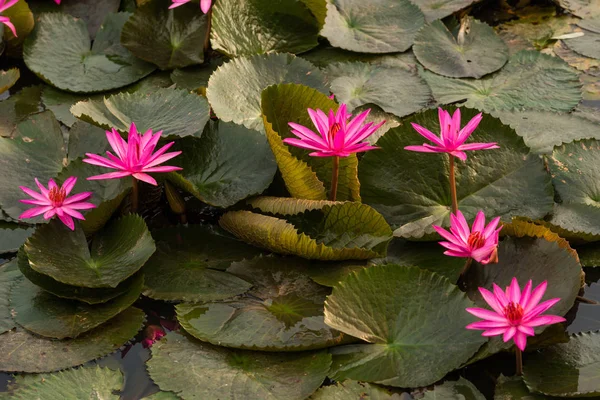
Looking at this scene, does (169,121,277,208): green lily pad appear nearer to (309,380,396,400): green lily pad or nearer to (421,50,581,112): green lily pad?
(309,380,396,400): green lily pad

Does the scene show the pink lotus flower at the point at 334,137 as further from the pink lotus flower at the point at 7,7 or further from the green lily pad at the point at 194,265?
the pink lotus flower at the point at 7,7

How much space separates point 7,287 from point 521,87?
6.71ft

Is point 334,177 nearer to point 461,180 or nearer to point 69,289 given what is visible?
point 461,180

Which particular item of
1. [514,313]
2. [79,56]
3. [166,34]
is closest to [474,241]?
[514,313]

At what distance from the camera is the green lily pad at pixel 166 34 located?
3.28m

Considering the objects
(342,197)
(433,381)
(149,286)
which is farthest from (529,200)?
(149,286)

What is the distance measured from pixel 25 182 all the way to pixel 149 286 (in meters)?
0.60

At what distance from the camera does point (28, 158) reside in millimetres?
2680

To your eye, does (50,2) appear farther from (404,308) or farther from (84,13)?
(404,308)

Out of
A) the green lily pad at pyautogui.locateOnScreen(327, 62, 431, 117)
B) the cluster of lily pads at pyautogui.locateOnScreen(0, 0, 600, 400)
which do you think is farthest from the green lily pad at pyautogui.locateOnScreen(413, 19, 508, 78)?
the green lily pad at pyautogui.locateOnScreen(327, 62, 431, 117)

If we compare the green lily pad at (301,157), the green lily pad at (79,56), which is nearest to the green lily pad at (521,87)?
the green lily pad at (301,157)

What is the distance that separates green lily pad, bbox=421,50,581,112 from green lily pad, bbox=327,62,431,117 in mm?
91

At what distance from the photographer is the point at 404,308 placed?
2.15 meters

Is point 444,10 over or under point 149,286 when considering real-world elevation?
over
